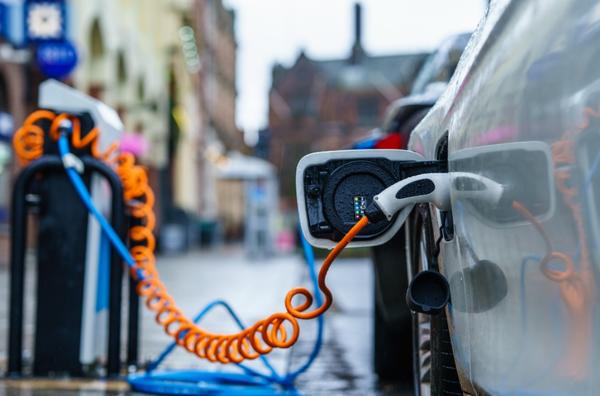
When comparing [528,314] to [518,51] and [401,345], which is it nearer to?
[518,51]

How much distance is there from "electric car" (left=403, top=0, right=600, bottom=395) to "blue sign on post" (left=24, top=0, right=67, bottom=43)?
13650 mm

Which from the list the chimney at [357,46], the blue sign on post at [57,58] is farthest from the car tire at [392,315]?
the chimney at [357,46]

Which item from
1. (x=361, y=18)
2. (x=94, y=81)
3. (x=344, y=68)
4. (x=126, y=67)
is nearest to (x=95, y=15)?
(x=94, y=81)

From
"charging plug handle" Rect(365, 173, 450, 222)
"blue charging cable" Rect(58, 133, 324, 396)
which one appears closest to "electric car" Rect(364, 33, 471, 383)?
"blue charging cable" Rect(58, 133, 324, 396)

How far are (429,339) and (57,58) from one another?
13370 millimetres

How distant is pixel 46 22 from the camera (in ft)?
47.6

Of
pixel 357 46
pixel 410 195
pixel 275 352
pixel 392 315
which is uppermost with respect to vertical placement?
pixel 357 46

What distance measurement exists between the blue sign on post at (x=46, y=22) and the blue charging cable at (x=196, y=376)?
36.3 feet

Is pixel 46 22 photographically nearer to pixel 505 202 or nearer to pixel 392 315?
pixel 392 315

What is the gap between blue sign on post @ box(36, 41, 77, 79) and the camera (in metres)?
14.5

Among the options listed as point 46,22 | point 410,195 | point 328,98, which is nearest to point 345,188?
point 410,195

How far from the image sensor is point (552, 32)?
1.36 metres

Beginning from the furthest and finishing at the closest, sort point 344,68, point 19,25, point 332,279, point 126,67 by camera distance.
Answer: point 344,68, point 126,67, point 19,25, point 332,279

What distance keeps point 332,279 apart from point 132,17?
13.5m
